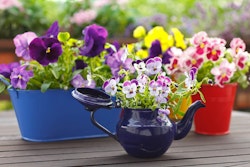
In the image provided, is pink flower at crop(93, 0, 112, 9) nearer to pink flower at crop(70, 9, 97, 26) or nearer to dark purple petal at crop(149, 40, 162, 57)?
pink flower at crop(70, 9, 97, 26)

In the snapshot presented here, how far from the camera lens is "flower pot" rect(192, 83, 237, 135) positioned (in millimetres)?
1716

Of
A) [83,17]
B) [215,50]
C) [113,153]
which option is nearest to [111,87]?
[113,153]

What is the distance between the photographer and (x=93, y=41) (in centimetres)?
163

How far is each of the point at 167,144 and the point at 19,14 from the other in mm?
2764

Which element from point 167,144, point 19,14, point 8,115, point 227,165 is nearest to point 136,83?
point 167,144

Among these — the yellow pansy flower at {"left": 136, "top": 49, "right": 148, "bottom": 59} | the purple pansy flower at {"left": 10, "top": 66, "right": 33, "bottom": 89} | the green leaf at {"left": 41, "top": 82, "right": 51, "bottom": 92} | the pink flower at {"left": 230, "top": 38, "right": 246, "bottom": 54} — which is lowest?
the green leaf at {"left": 41, "top": 82, "right": 51, "bottom": 92}

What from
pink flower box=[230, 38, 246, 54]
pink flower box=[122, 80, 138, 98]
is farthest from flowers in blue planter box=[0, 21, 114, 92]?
pink flower box=[230, 38, 246, 54]

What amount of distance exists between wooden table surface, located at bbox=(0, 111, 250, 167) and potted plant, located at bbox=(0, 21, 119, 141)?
0.05 m

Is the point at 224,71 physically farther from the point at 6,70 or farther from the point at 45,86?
the point at 6,70

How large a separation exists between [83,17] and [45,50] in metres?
2.40

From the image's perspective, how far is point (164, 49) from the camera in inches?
75.5

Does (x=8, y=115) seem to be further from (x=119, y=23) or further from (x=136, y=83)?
(x=119, y=23)

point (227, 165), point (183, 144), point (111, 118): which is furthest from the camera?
point (111, 118)

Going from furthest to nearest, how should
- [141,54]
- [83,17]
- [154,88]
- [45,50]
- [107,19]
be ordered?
[107,19]
[83,17]
[141,54]
[45,50]
[154,88]
